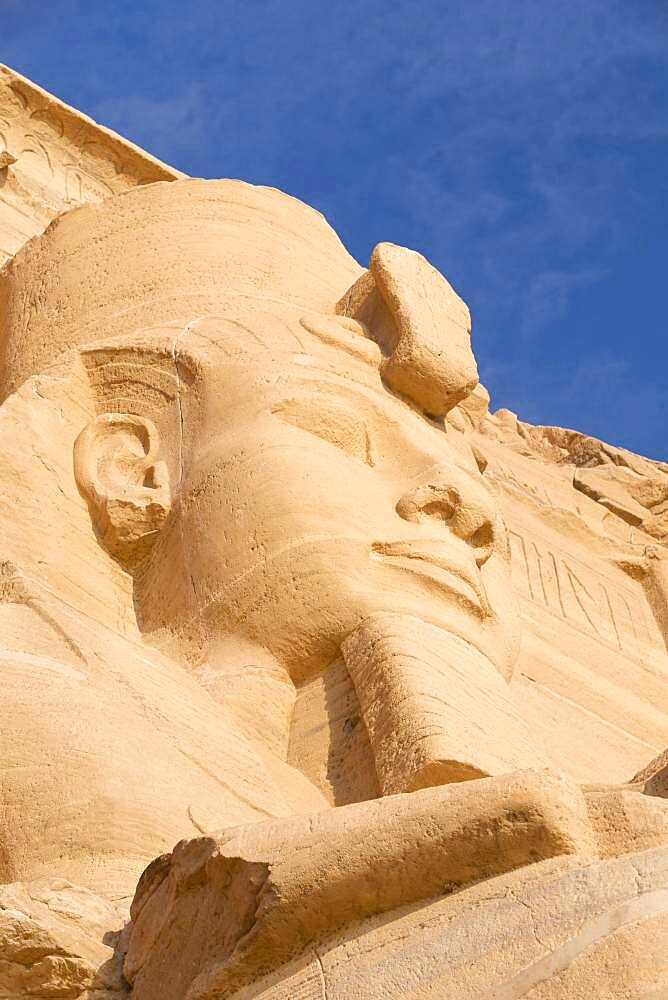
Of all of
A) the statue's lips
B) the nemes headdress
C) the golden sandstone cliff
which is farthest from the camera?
the nemes headdress

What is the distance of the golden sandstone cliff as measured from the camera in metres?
2.89

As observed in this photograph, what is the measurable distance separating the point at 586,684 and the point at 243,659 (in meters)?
1.84

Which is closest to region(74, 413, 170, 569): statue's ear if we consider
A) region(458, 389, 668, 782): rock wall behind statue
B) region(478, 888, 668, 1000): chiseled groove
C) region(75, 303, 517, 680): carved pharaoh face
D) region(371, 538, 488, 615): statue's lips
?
region(75, 303, 517, 680): carved pharaoh face

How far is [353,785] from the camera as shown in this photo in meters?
4.37

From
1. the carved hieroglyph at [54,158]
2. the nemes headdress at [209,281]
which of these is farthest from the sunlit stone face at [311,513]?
the carved hieroglyph at [54,158]

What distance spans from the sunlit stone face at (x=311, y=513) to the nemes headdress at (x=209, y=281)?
0.53 ft

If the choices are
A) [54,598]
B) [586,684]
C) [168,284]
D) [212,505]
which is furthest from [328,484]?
[586,684]

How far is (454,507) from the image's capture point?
5.08 m

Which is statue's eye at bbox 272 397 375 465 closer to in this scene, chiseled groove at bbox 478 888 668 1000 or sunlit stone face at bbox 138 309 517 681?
sunlit stone face at bbox 138 309 517 681

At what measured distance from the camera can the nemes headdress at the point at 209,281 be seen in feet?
18.3

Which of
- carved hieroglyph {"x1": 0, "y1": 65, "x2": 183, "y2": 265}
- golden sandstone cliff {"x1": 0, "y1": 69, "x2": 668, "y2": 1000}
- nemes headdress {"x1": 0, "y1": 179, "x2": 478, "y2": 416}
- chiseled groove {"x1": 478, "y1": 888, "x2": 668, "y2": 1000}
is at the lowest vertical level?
chiseled groove {"x1": 478, "y1": 888, "x2": 668, "y2": 1000}

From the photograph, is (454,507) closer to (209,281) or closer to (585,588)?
(209,281)

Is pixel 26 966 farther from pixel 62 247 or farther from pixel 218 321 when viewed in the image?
pixel 62 247

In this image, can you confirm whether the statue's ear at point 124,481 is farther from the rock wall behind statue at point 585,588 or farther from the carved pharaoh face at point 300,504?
the rock wall behind statue at point 585,588
